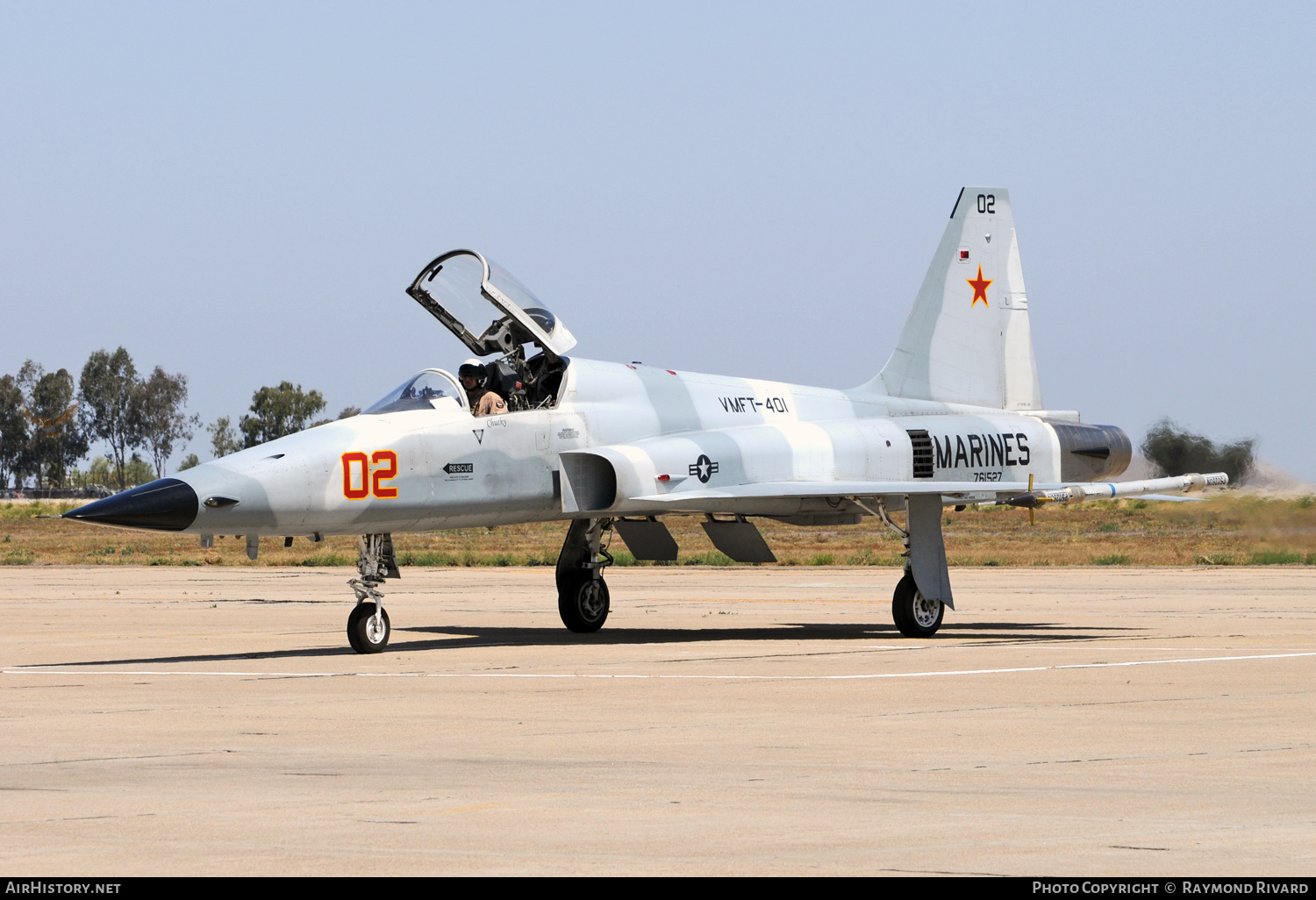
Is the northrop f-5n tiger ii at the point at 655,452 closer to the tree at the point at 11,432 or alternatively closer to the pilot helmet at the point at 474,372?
the pilot helmet at the point at 474,372

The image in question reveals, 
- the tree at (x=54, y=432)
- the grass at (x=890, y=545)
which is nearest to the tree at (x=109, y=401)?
the tree at (x=54, y=432)

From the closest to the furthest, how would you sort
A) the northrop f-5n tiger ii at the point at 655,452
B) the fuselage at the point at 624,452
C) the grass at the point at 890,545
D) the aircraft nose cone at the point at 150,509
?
the aircraft nose cone at the point at 150,509 < the fuselage at the point at 624,452 < the northrop f-5n tiger ii at the point at 655,452 < the grass at the point at 890,545

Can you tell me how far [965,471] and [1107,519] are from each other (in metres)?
49.7

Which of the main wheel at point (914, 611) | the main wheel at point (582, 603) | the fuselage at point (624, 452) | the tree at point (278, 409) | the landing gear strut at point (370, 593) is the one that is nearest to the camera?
the fuselage at point (624, 452)

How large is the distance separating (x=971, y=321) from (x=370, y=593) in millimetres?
10142

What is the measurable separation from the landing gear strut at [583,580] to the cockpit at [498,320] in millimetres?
2517

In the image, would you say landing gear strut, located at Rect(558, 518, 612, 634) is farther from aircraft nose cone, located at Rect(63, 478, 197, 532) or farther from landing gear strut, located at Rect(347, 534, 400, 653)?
aircraft nose cone, located at Rect(63, 478, 197, 532)

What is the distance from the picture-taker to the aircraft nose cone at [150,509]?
14.2 m

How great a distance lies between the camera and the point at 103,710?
12.0 metres

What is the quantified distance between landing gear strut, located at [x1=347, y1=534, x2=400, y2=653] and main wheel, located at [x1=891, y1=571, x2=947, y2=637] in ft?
19.0

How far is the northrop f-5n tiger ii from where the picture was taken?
1589 centimetres

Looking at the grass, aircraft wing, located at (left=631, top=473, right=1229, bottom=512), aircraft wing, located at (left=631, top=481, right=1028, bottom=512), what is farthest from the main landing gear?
the grass

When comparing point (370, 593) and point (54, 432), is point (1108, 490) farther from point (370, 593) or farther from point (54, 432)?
point (54, 432)
